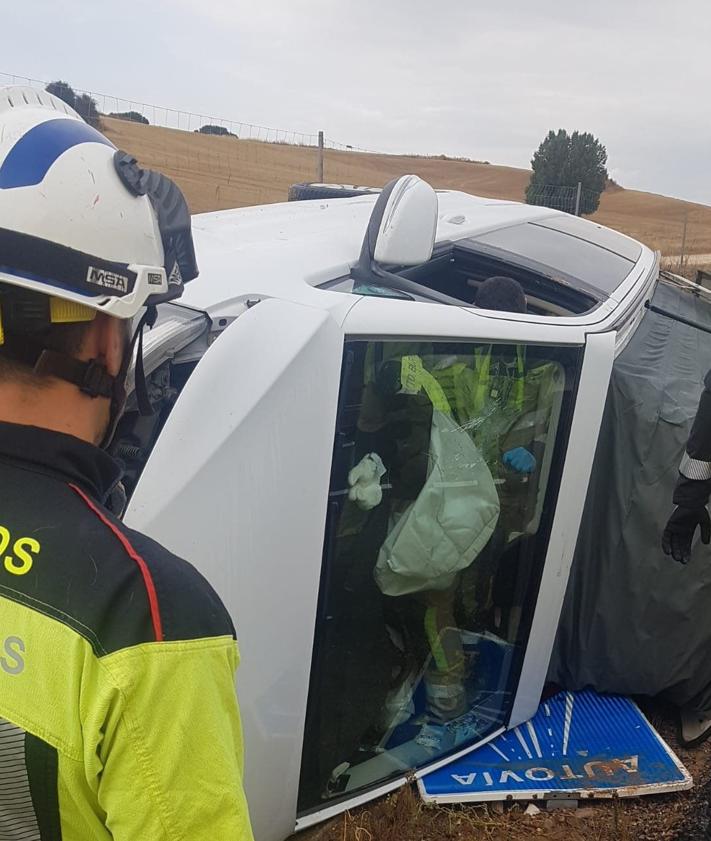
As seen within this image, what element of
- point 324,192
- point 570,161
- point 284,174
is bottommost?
point 324,192

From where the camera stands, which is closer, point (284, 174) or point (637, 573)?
point (637, 573)

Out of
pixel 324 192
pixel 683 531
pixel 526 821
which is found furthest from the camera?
pixel 324 192

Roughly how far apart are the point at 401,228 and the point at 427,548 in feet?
3.26

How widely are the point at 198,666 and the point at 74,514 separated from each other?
0.67ft

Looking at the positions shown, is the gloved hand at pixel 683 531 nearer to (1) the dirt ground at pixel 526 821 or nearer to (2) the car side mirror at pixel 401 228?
(1) the dirt ground at pixel 526 821

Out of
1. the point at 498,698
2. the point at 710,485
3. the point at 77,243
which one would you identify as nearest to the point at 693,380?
the point at 710,485

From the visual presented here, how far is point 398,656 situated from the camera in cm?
234

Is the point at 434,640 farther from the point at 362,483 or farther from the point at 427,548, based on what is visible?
the point at 362,483

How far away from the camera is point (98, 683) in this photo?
72 centimetres

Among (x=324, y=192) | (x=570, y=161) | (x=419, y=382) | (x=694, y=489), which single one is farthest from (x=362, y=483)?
(x=570, y=161)

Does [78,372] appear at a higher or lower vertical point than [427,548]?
higher

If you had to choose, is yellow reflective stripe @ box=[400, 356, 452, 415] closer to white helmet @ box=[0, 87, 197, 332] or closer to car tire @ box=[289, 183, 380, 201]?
white helmet @ box=[0, 87, 197, 332]

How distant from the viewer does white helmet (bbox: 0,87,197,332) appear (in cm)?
94

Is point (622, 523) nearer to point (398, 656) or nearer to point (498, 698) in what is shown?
point (498, 698)
